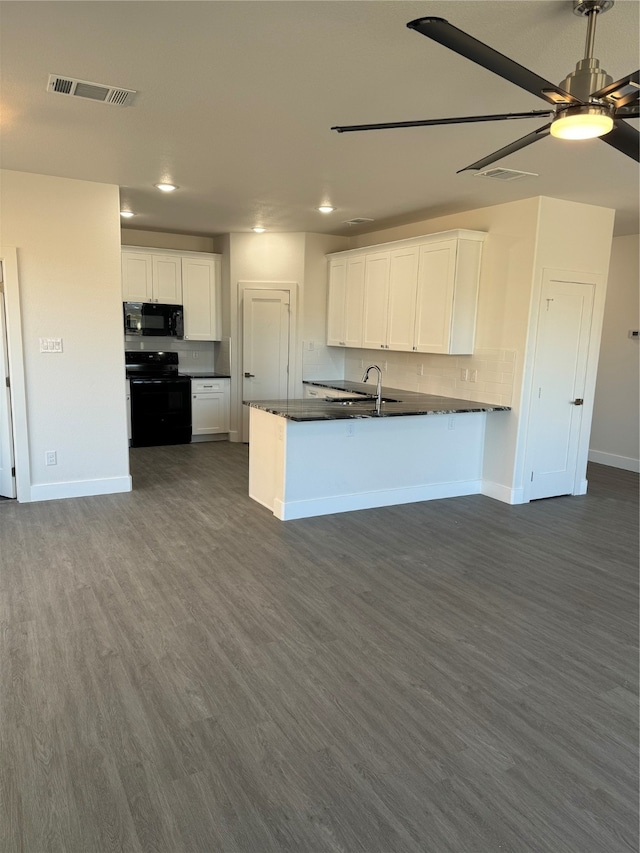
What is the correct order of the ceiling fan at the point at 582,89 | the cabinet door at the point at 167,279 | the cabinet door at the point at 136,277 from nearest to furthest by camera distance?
the ceiling fan at the point at 582,89, the cabinet door at the point at 136,277, the cabinet door at the point at 167,279

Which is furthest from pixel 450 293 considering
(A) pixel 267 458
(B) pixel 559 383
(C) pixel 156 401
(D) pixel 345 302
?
(C) pixel 156 401

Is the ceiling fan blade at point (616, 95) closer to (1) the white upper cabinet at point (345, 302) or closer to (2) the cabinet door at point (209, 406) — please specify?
(1) the white upper cabinet at point (345, 302)

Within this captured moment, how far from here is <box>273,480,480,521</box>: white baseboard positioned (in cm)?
473

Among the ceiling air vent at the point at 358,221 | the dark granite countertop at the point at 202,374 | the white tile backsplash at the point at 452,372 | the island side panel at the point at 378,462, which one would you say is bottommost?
the island side panel at the point at 378,462

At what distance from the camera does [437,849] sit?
1.70m

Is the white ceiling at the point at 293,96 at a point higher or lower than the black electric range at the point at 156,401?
higher

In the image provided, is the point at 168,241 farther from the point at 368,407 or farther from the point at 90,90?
the point at 90,90

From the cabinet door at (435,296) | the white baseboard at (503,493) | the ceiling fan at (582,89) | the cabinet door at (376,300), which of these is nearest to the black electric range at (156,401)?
the cabinet door at (376,300)

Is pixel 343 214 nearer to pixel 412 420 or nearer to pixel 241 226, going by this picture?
pixel 241 226

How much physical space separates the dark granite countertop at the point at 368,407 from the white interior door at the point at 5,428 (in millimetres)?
2013

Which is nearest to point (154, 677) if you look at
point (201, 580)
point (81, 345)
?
point (201, 580)

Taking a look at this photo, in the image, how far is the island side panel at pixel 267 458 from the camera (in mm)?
4711

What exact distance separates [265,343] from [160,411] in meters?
1.63

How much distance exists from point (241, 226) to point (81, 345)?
9.12 ft
